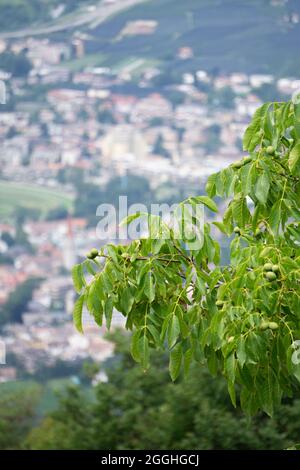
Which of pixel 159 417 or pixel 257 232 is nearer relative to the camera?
pixel 257 232

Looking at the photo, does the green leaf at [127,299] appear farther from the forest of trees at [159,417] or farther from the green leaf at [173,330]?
the forest of trees at [159,417]

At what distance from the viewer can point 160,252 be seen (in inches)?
111

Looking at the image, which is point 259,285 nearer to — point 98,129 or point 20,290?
point 20,290

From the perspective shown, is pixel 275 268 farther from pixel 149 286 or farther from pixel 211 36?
pixel 211 36

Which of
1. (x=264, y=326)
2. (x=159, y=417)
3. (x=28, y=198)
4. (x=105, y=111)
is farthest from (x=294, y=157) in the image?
(x=105, y=111)

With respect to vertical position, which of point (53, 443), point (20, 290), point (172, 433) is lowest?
point (20, 290)

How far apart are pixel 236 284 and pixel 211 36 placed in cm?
6790

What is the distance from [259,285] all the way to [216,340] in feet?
0.72

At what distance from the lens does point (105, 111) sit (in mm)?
66750

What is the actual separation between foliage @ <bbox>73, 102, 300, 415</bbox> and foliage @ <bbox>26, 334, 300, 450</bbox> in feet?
22.0

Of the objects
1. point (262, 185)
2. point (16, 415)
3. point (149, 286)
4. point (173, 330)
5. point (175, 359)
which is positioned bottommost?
point (16, 415)

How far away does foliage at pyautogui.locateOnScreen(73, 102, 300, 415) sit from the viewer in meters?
2.54

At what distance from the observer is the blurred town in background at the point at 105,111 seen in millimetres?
53656
